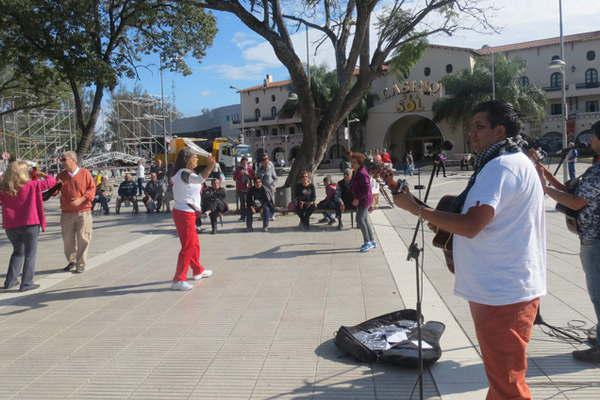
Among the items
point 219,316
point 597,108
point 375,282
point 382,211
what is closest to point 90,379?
point 219,316

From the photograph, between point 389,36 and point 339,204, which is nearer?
point 339,204

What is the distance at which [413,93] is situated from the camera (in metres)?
47.9

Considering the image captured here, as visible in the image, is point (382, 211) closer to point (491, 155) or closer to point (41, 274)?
point (41, 274)

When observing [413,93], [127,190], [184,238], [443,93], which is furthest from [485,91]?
[184,238]

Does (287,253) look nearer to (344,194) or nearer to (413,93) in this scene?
(344,194)

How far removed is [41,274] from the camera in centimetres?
804

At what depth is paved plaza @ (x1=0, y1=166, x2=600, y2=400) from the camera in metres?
3.81

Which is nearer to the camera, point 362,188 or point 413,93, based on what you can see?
point 362,188

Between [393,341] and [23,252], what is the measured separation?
520 cm

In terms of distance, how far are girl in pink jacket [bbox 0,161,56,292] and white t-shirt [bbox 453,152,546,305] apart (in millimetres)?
6088

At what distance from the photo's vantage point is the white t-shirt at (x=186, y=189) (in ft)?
21.8

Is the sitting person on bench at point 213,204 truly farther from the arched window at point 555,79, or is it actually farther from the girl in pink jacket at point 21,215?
the arched window at point 555,79

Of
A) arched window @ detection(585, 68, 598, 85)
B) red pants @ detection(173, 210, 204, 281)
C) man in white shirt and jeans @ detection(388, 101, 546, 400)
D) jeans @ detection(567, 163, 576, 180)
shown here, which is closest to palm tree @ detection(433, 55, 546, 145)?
arched window @ detection(585, 68, 598, 85)

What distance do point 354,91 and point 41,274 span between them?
32.4 ft
